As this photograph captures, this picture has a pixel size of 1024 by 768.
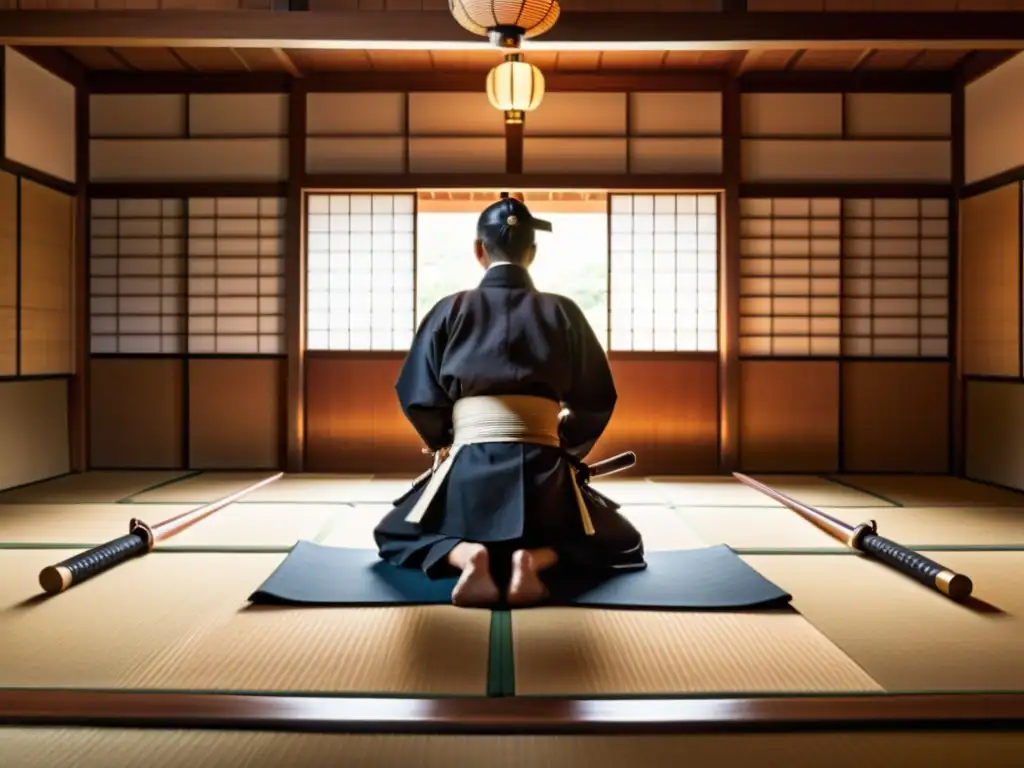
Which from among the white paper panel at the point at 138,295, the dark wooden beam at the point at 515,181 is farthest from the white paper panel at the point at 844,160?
the white paper panel at the point at 138,295

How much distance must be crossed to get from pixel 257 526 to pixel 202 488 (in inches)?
56.0

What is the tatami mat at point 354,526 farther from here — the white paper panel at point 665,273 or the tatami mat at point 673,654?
the white paper panel at point 665,273

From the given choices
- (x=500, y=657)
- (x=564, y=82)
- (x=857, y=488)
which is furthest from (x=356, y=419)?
(x=500, y=657)

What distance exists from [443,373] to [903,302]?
4.38m

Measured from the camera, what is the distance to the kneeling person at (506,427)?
2.67 m

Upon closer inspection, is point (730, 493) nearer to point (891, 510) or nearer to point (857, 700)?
point (891, 510)

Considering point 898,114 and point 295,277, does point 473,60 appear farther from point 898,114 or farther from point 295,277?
point 898,114

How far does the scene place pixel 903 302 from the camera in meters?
6.00

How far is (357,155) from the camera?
5977 mm

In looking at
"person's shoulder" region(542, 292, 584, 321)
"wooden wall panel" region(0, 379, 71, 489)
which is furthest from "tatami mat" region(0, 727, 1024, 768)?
"wooden wall panel" region(0, 379, 71, 489)

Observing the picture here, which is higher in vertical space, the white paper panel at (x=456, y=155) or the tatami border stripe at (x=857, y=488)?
the white paper panel at (x=456, y=155)

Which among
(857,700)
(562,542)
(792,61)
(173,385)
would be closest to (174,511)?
(173,385)

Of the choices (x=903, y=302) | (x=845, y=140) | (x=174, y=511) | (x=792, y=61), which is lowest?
(x=174, y=511)

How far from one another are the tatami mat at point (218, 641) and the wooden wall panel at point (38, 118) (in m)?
3.36
